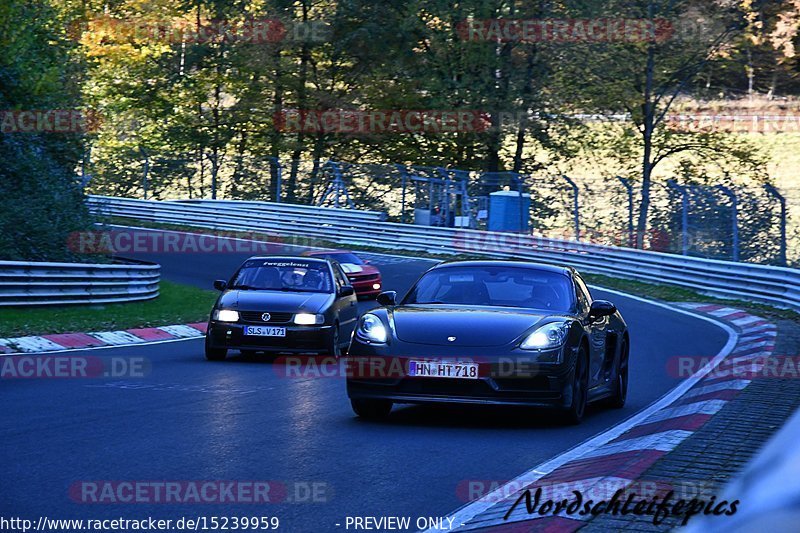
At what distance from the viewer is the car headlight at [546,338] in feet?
31.0

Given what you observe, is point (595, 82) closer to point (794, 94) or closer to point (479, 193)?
point (479, 193)

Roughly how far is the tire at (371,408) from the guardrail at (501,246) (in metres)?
16.5

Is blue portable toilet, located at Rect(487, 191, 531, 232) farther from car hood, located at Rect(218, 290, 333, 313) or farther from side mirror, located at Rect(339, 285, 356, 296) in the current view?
car hood, located at Rect(218, 290, 333, 313)

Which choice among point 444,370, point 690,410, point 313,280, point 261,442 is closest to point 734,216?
point 313,280

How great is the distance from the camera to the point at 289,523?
5.82 m

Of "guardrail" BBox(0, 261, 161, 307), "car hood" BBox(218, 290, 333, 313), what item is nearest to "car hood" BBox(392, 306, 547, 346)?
"car hood" BBox(218, 290, 333, 313)

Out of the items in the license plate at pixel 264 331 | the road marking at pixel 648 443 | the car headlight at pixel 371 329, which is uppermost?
the car headlight at pixel 371 329

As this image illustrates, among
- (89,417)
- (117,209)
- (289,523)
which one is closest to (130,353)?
(89,417)

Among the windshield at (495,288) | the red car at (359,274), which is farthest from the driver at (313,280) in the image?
the red car at (359,274)

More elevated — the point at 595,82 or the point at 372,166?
the point at 595,82

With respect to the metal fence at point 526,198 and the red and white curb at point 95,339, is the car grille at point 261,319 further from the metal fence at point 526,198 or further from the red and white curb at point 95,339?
the metal fence at point 526,198

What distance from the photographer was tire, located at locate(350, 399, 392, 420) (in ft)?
32.2

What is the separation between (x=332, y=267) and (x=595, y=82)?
96.3ft

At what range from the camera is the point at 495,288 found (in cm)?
1072
